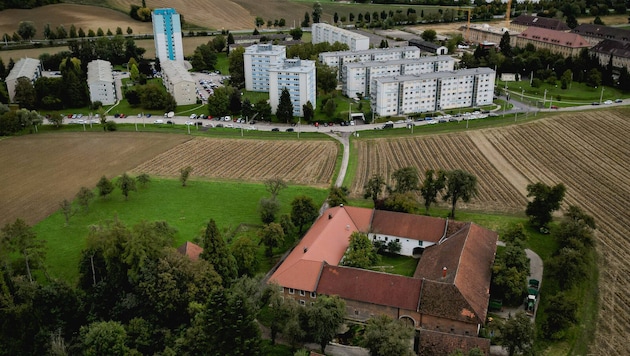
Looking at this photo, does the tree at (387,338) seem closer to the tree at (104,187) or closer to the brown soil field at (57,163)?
the tree at (104,187)

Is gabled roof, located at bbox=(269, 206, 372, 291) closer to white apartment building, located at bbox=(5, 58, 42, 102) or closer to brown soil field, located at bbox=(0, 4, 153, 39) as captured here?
white apartment building, located at bbox=(5, 58, 42, 102)

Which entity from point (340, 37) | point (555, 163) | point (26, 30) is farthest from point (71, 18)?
point (555, 163)

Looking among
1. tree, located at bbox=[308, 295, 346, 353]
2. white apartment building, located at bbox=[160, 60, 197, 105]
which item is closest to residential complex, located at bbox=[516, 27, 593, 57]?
white apartment building, located at bbox=[160, 60, 197, 105]

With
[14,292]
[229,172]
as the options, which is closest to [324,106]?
[229,172]

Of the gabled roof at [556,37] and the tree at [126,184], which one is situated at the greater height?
the gabled roof at [556,37]

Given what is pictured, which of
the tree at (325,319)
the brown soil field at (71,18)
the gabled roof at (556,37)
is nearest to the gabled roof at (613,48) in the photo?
the gabled roof at (556,37)
